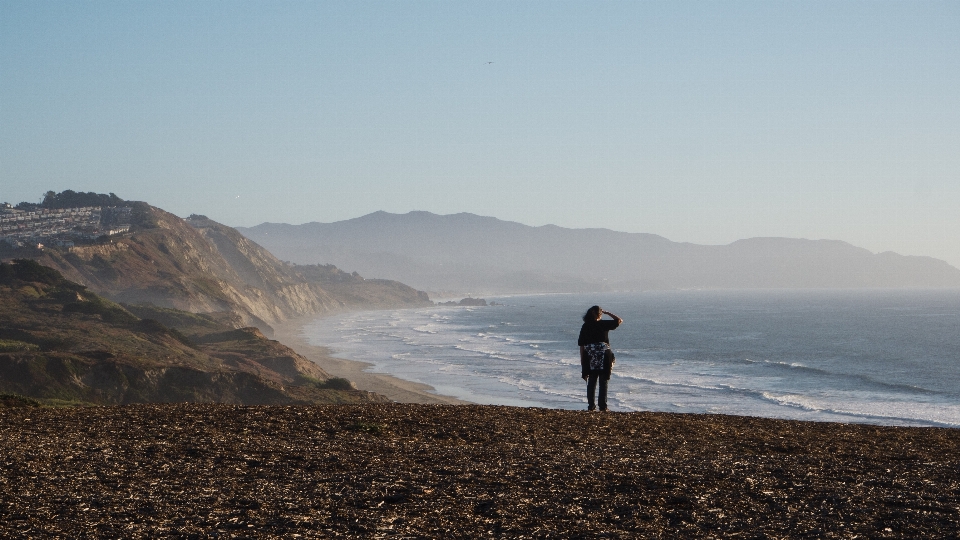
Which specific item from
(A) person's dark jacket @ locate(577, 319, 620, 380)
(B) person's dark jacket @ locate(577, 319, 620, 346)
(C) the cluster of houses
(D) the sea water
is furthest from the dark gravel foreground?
(C) the cluster of houses

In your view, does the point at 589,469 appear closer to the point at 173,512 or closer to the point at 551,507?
the point at 551,507

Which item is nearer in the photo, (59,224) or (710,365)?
(710,365)

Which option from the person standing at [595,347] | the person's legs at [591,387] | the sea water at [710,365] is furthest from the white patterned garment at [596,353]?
the sea water at [710,365]

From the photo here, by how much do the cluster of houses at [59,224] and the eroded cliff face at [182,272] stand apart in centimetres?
466

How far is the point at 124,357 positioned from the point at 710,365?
165 ft

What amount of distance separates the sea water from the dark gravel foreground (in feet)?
108

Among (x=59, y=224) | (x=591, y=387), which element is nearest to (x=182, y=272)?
(x=59, y=224)

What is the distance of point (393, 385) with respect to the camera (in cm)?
5712

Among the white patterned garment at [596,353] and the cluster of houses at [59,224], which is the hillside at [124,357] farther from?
the cluster of houses at [59,224]

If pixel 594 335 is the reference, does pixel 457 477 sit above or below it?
below

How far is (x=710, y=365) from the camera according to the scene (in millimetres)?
73688

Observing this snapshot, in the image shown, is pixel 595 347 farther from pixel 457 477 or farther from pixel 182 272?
pixel 182 272

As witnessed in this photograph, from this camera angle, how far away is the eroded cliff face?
320 ft

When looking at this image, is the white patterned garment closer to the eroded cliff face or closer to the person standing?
the person standing
